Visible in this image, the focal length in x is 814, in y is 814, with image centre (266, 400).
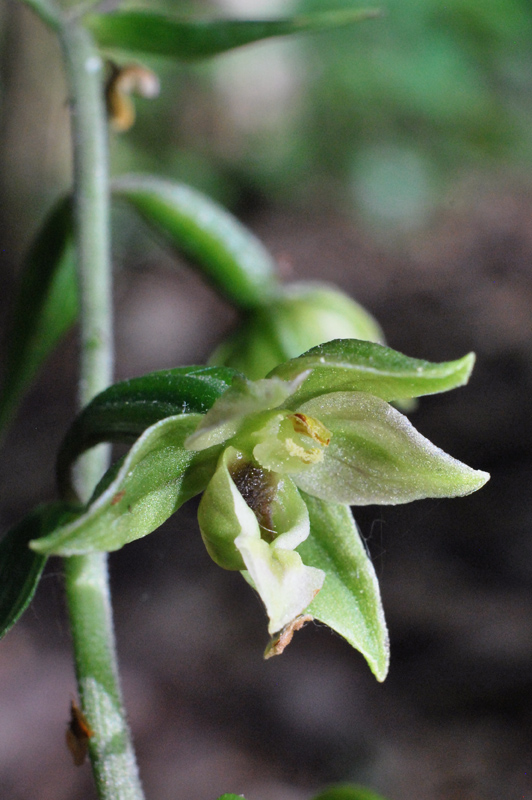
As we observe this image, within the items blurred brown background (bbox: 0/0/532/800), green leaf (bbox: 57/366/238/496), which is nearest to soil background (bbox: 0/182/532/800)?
blurred brown background (bbox: 0/0/532/800)

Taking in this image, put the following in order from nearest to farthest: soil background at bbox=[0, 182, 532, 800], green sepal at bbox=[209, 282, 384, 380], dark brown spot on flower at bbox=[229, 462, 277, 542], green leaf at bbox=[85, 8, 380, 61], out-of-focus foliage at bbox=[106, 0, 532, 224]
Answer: dark brown spot on flower at bbox=[229, 462, 277, 542] → green leaf at bbox=[85, 8, 380, 61] → green sepal at bbox=[209, 282, 384, 380] → soil background at bbox=[0, 182, 532, 800] → out-of-focus foliage at bbox=[106, 0, 532, 224]

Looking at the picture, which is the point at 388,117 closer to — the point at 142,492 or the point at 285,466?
the point at 285,466

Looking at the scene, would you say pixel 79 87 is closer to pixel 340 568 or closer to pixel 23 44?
pixel 340 568

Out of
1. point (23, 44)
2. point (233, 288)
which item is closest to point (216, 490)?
point (233, 288)

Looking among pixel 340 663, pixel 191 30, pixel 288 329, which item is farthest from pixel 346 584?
pixel 340 663

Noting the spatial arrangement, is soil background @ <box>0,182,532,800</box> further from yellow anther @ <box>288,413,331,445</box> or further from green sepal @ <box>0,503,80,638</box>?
yellow anther @ <box>288,413,331,445</box>

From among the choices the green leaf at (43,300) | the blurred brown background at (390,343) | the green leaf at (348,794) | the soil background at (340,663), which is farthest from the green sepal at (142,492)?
the soil background at (340,663)
